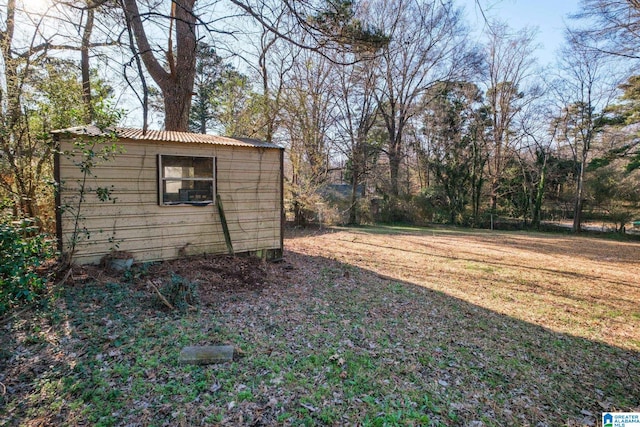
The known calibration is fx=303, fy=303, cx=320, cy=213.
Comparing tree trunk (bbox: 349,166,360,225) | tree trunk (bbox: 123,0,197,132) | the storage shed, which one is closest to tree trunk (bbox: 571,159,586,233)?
tree trunk (bbox: 349,166,360,225)

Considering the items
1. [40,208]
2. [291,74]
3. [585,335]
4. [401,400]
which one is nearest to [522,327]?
[585,335]

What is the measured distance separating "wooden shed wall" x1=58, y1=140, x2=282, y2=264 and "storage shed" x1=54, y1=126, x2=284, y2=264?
0.01 metres

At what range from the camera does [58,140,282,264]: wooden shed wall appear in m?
4.27

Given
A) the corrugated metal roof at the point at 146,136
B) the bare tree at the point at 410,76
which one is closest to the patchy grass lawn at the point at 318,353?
the corrugated metal roof at the point at 146,136

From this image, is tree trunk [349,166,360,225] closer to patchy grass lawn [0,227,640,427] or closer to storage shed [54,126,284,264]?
storage shed [54,126,284,264]

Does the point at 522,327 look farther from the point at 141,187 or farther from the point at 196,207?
the point at 141,187

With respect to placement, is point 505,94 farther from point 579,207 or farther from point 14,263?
point 14,263

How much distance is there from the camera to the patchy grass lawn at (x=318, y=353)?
2.14 metres

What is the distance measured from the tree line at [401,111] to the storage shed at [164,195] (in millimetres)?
1346

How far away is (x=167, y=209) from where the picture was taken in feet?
16.1

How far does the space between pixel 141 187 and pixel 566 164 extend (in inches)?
805

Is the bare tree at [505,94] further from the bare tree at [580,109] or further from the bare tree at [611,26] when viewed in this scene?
the bare tree at [611,26]

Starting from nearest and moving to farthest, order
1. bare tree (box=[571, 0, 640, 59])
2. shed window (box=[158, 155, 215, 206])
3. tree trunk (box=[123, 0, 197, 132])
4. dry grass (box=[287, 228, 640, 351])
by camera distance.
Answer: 1. dry grass (box=[287, 228, 640, 351])
2. shed window (box=[158, 155, 215, 206])
3. tree trunk (box=[123, 0, 197, 132])
4. bare tree (box=[571, 0, 640, 59])

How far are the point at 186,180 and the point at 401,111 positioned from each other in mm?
15541
